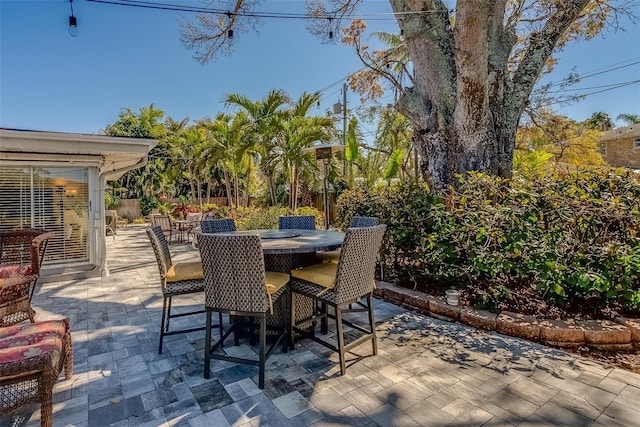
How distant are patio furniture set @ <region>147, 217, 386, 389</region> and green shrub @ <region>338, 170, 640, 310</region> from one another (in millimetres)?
1389

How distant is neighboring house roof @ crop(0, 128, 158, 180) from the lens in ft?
15.4

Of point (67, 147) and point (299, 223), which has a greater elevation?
point (67, 147)

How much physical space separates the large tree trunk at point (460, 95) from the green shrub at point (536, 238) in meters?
1.03

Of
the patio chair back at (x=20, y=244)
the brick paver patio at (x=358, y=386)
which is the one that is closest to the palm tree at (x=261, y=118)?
the patio chair back at (x=20, y=244)

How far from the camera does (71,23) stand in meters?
4.32

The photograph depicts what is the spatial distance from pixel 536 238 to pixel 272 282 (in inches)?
110

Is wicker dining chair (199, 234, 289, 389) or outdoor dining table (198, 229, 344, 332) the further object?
outdoor dining table (198, 229, 344, 332)

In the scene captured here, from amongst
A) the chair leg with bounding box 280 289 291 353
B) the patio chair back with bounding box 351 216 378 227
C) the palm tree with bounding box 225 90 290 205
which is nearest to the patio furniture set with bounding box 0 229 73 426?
the chair leg with bounding box 280 289 291 353

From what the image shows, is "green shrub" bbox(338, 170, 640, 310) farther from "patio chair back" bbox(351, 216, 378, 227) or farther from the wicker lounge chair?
the wicker lounge chair

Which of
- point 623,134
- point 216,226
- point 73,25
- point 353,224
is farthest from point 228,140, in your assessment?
point 623,134

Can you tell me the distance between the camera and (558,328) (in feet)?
10.2

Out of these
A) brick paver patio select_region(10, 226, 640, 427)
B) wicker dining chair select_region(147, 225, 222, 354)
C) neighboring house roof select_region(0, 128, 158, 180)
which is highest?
neighboring house roof select_region(0, 128, 158, 180)

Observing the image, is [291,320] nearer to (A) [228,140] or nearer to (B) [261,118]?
(B) [261,118]

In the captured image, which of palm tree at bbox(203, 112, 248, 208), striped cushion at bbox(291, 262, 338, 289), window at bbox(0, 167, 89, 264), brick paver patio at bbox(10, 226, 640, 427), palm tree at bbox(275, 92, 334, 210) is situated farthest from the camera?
palm tree at bbox(203, 112, 248, 208)
